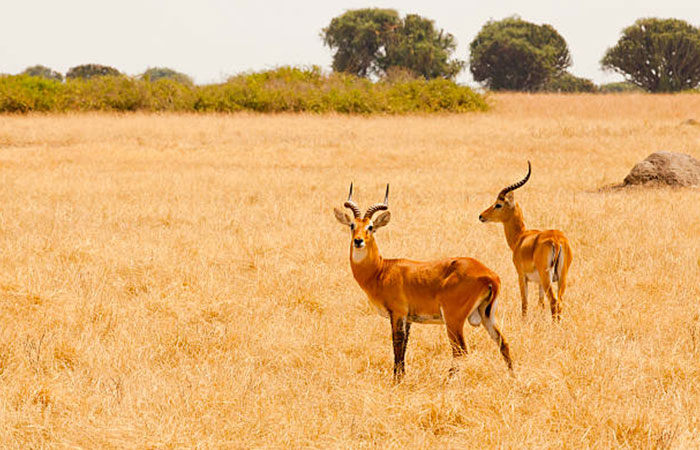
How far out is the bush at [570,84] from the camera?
78.8 metres

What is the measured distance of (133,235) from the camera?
33.0ft

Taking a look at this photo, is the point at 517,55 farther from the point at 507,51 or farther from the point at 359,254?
the point at 359,254

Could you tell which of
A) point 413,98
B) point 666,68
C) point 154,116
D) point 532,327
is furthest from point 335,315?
point 666,68

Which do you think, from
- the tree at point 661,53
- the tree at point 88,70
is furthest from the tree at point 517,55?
the tree at point 88,70

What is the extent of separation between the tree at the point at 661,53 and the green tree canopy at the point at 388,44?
15.8m

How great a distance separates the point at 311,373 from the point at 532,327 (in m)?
1.93

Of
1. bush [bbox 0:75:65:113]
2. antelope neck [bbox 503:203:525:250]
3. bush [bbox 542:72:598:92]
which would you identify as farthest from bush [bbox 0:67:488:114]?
bush [bbox 542:72:598:92]

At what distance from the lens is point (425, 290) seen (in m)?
5.03

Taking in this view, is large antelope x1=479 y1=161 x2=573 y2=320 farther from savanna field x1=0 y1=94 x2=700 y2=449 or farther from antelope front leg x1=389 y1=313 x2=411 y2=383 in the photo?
antelope front leg x1=389 y1=313 x2=411 y2=383

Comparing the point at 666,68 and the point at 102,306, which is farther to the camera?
the point at 666,68

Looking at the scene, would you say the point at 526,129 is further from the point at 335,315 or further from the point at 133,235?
the point at 335,315

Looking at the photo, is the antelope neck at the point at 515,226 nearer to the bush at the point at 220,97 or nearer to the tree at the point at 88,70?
the bush at the point at 220,97

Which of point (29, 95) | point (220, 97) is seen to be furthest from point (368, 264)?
point (29, 95)

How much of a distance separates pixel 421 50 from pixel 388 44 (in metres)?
4.65
